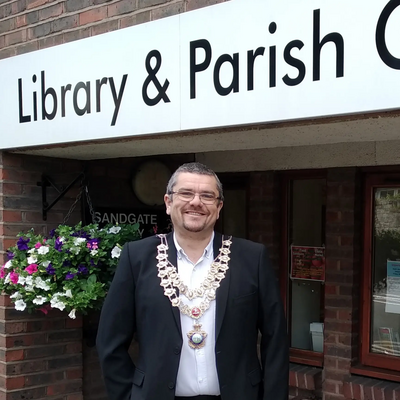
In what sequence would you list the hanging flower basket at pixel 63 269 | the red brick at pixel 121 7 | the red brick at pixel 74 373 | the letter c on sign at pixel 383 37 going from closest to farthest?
the letter c on sign at pixel 383 37
the red brick at pixel 121 7
the hanging flower basket at pixel 63 269
the red brick at pixel 74 373

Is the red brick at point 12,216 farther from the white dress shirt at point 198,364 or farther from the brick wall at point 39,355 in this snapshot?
the white dress shirt at point 198,364

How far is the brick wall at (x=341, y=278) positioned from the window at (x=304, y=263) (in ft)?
0.72

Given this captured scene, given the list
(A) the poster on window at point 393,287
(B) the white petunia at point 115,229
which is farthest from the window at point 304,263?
(B) the white petunia at point 115,229

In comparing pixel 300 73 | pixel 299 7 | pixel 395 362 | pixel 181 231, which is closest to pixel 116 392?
pixel 181 231

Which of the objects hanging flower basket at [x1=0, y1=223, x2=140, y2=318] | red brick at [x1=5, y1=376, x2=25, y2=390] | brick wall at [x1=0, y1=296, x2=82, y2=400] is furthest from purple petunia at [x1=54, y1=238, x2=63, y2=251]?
red brick at [x1=5, y1=376, x2=25, y2=390]

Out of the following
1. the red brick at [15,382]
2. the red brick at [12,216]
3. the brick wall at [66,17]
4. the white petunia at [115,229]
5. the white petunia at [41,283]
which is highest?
the brick wall at [66,17]

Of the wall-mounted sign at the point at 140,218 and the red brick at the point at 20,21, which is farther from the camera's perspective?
the wall-mounted sign at the point at 140,218

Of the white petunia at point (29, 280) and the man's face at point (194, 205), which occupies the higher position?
the man's face at point (194, 205)

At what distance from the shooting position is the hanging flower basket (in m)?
3.13

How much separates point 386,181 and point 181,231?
73.2 inches

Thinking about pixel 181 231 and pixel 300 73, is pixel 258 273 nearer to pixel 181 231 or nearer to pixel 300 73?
pixel 181 231

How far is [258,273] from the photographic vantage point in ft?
7.82

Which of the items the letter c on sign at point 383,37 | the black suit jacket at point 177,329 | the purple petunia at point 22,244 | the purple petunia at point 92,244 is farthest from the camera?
the purple petunia at point 22,244

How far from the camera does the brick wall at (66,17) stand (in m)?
2.88
